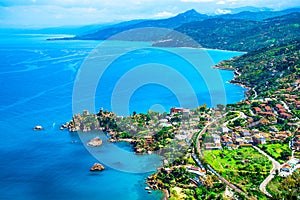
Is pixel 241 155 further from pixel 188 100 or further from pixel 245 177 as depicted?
pixel 188 100

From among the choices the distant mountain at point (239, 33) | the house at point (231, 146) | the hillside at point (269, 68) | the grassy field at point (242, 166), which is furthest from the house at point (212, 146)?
the distant mountain at point (239, 33)

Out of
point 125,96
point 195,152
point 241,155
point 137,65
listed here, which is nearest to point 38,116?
point 125,96

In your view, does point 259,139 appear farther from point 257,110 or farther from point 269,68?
point 269,68

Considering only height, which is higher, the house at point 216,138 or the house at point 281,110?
the house at point 281,110

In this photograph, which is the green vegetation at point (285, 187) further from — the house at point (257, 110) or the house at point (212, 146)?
the house at point (257, 110)

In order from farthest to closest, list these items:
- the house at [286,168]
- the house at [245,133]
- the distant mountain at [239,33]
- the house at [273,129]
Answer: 1. the distant mountain at [239,33]
2. the house at [273,129]
3. the house at [245,133]
4. the house at [286,168]

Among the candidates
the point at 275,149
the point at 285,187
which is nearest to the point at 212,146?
the point at 275,149
